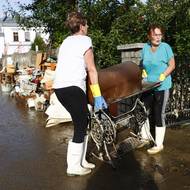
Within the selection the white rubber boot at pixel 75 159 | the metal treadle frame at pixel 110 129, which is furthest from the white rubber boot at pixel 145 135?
the white rubber boot at pixel 75 159

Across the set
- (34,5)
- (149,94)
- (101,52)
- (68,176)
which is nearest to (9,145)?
(68,176)

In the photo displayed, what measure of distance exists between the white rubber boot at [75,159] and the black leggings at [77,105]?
8 cm

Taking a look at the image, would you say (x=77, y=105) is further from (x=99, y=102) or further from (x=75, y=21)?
(x=75, y=21)

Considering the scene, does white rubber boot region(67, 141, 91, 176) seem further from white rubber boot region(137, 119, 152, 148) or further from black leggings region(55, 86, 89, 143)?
white rubber boot region(137, 119, 152, 148)

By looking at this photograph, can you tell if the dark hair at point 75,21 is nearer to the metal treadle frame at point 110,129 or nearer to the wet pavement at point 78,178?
the metal treadle frame at point 110,129

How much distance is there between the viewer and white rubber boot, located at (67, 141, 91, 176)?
4.95 metres

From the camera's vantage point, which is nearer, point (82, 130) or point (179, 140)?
point (82, 130)

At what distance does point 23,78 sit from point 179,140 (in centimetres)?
775

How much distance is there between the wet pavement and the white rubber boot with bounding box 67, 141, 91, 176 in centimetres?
9

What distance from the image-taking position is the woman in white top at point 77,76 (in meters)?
4.75

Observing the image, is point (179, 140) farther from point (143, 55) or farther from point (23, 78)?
point (23, 78)

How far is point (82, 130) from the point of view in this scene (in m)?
4.93

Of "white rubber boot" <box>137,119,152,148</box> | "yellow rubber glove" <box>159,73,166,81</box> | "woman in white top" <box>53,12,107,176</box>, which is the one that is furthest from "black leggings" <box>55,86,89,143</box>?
"white rubber boot" <box>137,119,152,148</box>

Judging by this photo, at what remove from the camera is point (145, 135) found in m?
6.26
